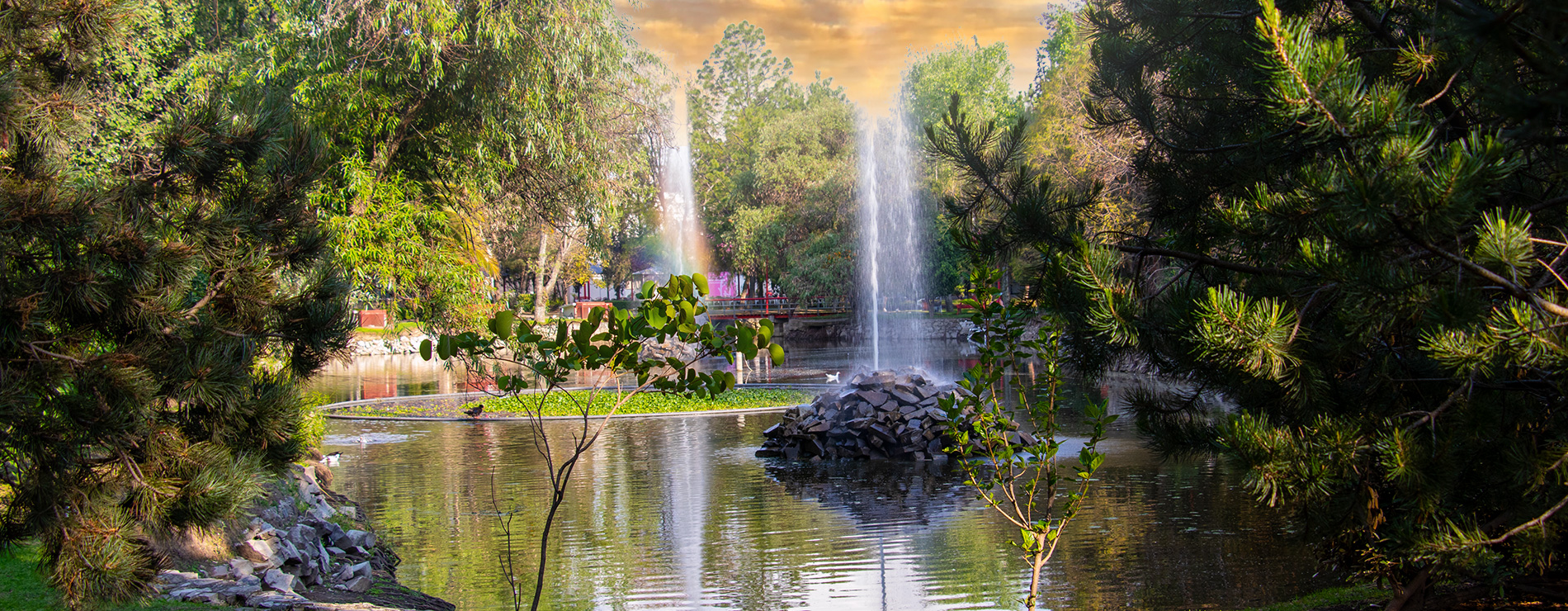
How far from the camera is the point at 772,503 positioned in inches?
400

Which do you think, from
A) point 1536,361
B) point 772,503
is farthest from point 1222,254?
point 772,503

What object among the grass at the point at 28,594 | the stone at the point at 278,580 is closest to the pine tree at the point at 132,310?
the grass at the point at 28,594

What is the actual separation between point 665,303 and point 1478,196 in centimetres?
290

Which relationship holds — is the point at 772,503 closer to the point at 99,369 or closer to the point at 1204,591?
the point at 1204,591

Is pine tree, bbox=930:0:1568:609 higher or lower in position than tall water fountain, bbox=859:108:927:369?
lower

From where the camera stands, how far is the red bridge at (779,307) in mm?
48719

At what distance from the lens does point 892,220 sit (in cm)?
3969

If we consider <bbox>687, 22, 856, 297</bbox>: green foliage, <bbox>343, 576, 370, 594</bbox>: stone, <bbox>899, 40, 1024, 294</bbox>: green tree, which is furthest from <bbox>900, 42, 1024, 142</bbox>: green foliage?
<bbox>343, 576, 370, 594</bbox>: stone

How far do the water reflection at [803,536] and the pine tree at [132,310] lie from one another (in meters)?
2.86

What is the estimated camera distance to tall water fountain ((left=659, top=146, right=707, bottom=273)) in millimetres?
55438

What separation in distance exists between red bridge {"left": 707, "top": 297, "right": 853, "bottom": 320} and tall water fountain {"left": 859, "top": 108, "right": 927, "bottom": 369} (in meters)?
6.28

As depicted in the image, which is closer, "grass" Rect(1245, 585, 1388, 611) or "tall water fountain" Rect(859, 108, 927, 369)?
"grass" Rect(1245, 585, 1388, 611)

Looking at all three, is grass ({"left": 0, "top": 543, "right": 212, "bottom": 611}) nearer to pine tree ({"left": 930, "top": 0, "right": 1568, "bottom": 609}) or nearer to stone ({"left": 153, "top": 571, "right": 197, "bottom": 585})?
stone ({"left": 153, "top": 571, "right": 197, "bottom": 585})

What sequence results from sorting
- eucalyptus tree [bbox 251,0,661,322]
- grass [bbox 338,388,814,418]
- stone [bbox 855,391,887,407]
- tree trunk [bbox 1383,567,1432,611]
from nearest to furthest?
tree trunk [bbox 1383,567,1432,611] → eucalyptus tree [bbox 251,0,661,322] → stone [bbox 855,391,887,407] → grass [bbox 338,388,814,418]
